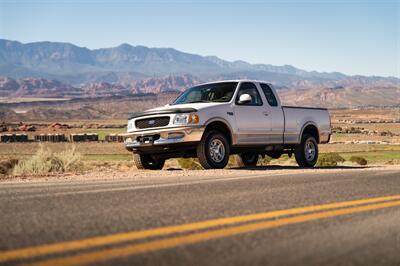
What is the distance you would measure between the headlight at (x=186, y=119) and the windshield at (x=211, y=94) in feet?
3.92

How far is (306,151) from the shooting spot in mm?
16359

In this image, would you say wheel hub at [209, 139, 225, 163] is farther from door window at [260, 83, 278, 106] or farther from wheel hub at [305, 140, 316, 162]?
wheel hub at [305, 140, 316, 162]

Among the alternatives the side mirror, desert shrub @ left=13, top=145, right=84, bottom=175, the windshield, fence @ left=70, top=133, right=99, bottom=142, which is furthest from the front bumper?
fence @ left=70, top=133, right=99, bottom=142

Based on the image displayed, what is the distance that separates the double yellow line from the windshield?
25.2 ft

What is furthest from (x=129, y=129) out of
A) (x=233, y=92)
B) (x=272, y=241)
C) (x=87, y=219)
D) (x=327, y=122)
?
(x=272, y=241)

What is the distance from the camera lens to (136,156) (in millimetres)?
14930

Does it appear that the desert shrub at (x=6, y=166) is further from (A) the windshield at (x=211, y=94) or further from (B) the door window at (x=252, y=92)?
(B) the door window at (x=252, y=92)

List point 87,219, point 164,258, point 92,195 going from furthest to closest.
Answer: point 92,195
point 87,219
point 164,258

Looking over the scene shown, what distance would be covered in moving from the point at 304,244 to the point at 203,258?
101cm

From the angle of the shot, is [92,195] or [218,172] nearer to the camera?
[92,195]

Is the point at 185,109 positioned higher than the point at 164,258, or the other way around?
the point at 185,109

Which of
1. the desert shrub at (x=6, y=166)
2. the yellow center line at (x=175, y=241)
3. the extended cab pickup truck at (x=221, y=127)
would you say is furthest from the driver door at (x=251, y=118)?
the desert shrub at (x=6, y=166)

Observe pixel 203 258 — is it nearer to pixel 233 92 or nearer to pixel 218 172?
pixel 218 172

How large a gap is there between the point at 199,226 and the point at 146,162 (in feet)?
32.2
